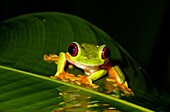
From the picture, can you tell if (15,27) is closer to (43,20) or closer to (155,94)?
(43,20)

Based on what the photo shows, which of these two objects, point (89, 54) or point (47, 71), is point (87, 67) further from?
point (47, 71)

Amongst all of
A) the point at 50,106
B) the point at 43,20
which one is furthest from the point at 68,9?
the point at 50,106

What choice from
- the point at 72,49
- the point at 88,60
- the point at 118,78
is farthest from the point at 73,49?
the point at 118,78

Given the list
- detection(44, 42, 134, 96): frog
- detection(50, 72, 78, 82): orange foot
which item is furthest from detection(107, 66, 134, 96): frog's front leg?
detection(50, 72, 78, 82): orange foot

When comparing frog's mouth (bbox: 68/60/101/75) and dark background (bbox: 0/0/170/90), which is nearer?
frog's mouth (bbox: 68/60/101/75)

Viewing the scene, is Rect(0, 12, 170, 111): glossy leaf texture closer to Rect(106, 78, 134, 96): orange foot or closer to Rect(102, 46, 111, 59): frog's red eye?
Rect(106, 78, 134, 96): orange foot

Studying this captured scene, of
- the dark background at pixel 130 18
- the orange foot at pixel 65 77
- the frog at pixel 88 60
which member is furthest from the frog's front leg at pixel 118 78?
the dark background at pixel 130 18

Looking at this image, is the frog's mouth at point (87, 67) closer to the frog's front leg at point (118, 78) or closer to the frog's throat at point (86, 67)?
the frog's throat at point (86, 67)
